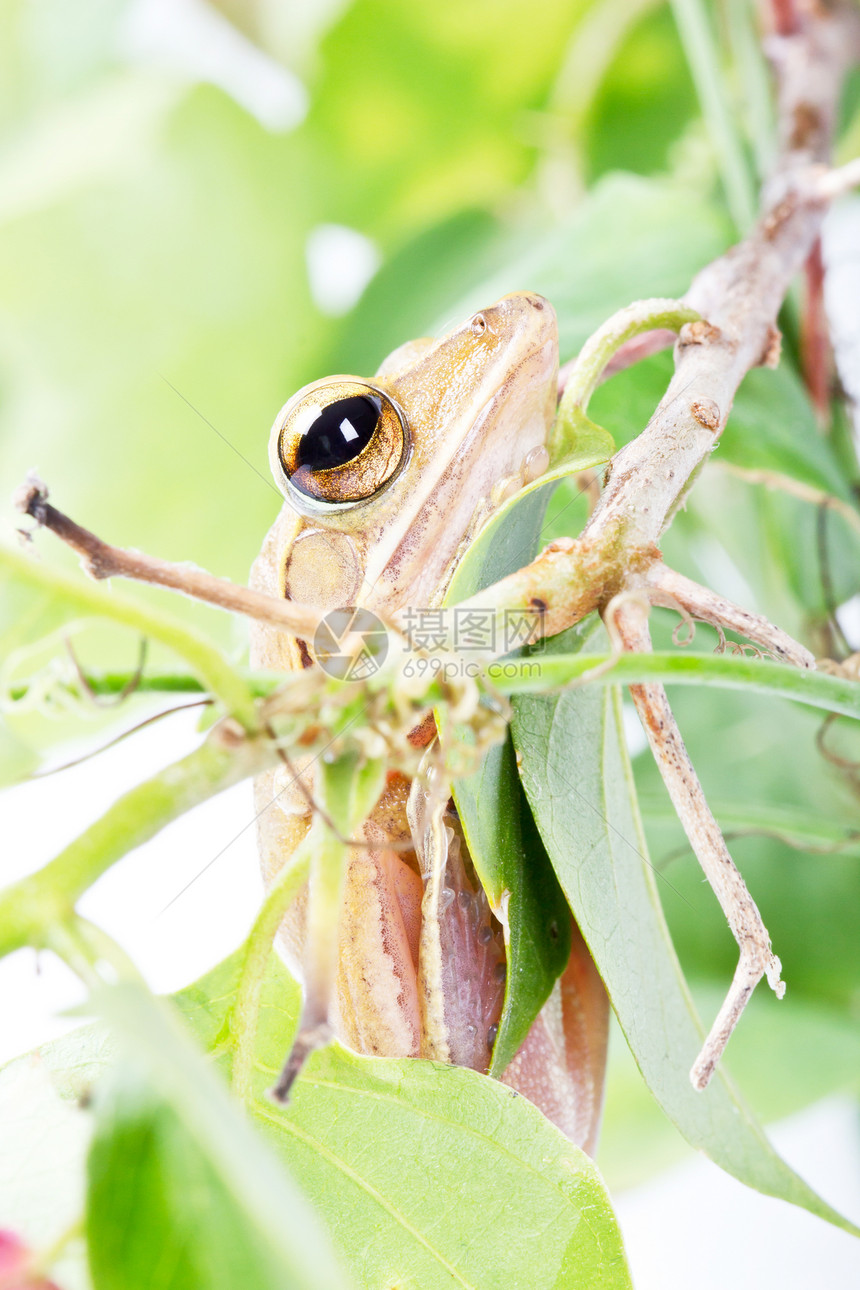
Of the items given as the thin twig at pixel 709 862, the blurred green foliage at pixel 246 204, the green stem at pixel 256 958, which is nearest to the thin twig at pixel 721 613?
the thin twig at pixel 709 862

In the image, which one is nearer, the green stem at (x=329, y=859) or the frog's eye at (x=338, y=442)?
the green stem at (x=329, y=859)

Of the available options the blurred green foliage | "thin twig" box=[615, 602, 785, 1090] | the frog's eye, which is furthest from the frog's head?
the blurred green foliage

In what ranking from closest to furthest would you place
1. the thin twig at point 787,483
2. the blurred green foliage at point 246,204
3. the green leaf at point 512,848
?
the green leaf at point 512,848 < the thin twig at point 787,483 < the blurred green foliage at point 246,204

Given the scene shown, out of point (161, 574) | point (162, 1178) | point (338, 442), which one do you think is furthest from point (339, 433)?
point (162, 1178)

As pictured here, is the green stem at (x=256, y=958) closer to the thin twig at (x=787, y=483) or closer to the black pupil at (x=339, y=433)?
the black pupil at (x=339, y=433)

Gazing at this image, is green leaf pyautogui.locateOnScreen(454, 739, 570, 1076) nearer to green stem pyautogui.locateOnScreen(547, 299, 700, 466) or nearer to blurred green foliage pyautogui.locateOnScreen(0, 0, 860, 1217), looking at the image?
green stem pyautogui.locateOnScreen(547, 299, 700, 466)

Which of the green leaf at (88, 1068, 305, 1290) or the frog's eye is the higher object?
the frog's eye

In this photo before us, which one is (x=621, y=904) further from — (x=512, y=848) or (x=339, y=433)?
(x=339, y=433)
